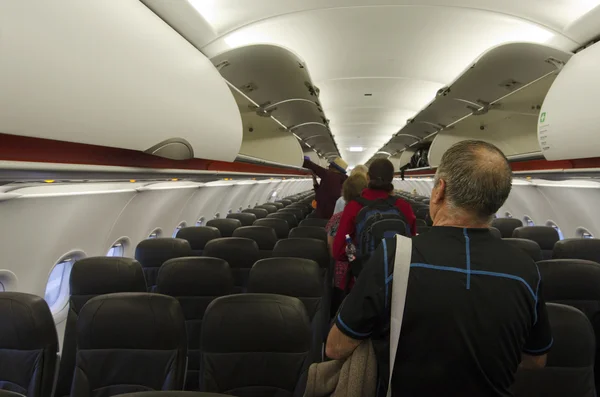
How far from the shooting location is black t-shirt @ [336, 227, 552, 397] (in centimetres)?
161

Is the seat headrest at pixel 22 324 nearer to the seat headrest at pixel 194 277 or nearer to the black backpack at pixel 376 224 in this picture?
the seat headrest at pixel 194 277

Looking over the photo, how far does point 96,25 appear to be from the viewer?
6.25ft

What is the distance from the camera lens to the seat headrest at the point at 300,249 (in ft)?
16.9

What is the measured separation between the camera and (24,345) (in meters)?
2.56

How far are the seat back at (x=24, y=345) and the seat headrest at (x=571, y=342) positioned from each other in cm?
300

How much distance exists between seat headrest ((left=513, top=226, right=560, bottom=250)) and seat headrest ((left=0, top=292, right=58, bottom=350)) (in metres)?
6.23

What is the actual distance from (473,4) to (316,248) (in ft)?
10.4

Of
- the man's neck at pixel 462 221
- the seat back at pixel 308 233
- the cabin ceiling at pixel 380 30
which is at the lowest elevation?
the seat back at pixel 308 233

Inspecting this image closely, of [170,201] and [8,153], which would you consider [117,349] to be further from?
[170,201]

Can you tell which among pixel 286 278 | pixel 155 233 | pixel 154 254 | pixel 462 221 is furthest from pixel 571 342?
pixel 155 233

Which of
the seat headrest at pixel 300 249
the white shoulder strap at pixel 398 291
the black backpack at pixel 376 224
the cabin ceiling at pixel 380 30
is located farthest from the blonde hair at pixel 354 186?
the white shoulder strap at pixel 398 291

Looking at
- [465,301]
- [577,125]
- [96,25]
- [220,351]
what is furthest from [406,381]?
[577,125]

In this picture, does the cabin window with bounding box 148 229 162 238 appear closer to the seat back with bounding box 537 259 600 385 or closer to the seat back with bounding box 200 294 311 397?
the seat back with bounding box 200 294 311 397

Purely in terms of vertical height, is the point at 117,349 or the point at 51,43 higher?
the point at 51,43
